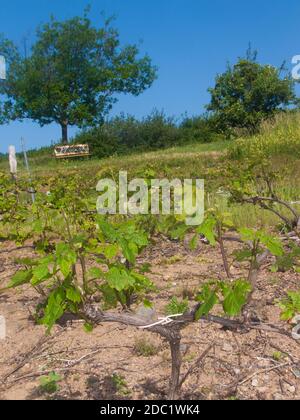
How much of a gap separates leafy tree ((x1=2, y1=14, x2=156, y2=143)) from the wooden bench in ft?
17.3

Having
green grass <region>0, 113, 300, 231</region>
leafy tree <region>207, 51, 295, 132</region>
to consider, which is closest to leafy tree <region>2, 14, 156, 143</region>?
leafy tree <region>207, 51, 295, 132</region>

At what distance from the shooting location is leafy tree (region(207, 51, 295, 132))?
80.9 feet


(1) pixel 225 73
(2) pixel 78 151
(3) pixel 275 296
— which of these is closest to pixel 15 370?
(3) pixel 275 296

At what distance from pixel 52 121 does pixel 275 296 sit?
1014 inches

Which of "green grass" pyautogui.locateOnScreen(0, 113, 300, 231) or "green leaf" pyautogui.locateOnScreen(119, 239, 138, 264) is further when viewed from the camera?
"green grass" pyautogui.locateOnScreen(0, 113, 300, 231)

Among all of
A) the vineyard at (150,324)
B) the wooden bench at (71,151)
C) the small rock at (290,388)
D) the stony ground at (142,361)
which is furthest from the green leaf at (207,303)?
the wooden bench at (71,151)

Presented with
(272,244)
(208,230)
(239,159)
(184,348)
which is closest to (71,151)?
(239,159)

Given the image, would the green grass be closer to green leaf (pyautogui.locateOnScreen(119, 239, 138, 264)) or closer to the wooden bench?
green leaf (pyautogui.locateOnScreen(119, 239, 138, 264))

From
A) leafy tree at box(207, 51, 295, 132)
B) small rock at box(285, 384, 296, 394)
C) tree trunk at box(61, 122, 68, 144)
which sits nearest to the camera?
small rock at box(285, 384, 296, 394)

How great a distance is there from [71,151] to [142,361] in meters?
19.7

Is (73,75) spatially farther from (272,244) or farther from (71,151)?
(272,244)

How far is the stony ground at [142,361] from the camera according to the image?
245cm

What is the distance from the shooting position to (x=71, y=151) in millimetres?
21812
